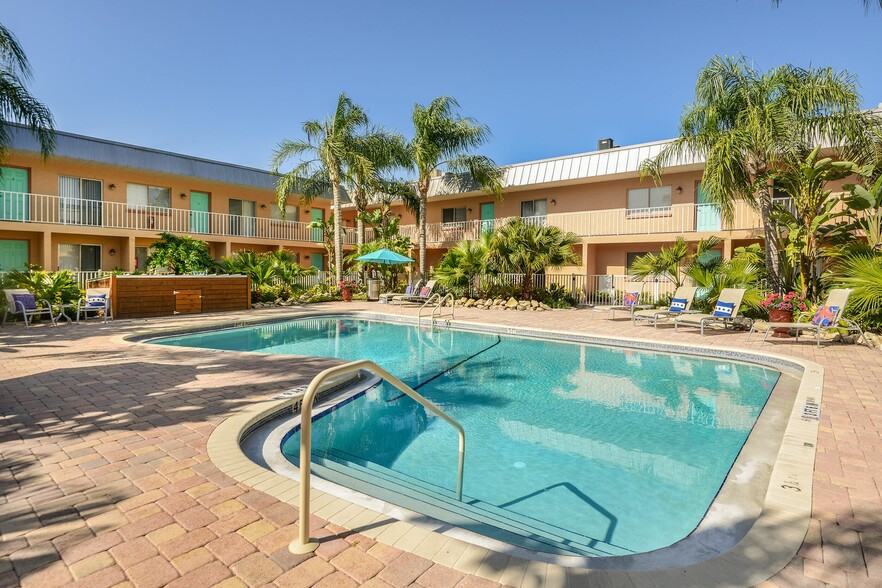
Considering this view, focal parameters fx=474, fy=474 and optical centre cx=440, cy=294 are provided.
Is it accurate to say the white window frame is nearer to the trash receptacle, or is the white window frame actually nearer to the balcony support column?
the trash receptacle

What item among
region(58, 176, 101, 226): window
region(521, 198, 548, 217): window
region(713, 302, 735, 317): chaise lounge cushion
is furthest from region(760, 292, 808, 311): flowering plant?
region(58, 176, 101, 226): window

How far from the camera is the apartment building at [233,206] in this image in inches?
705

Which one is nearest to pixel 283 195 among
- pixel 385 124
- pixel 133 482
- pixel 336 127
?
pixel 336 127

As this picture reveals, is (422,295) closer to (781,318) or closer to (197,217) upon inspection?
(197,217)

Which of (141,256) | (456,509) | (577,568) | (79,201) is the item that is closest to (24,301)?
(79,201)

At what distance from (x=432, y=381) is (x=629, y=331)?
22.2ft

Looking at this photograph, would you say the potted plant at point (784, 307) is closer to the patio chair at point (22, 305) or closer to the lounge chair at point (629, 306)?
the lounge chair at point (629, 306)

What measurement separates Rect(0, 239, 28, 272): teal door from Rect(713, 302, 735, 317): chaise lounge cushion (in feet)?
78.2

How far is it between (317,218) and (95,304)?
1554 centimetres

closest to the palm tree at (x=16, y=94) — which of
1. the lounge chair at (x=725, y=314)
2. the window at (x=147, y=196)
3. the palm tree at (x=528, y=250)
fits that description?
the window at (x=147, y=196)

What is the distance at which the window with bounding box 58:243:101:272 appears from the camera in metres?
19.3

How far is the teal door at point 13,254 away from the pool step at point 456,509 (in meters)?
20.5

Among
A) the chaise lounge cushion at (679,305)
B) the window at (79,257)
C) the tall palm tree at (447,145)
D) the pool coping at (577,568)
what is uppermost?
the tall palm tree at (447,145)

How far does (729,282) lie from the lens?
1394 centimetres
